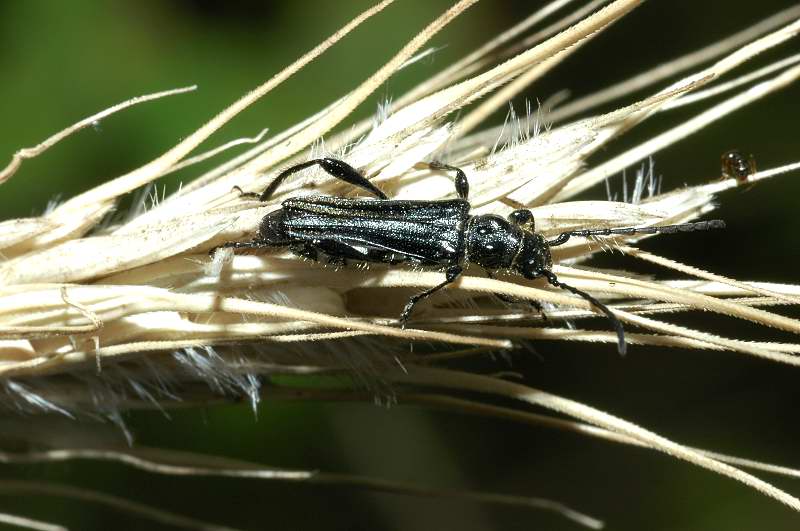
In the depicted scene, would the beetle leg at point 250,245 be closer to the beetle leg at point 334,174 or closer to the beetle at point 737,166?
the beetle leg at point 334,174

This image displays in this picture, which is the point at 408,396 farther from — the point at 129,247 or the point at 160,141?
the point at 160,141

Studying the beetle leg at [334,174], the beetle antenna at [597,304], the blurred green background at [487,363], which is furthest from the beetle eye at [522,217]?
the blurred green background at [487,363]

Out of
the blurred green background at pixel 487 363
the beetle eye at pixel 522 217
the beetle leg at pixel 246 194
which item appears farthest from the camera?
the blurred green background at pixel 487 363

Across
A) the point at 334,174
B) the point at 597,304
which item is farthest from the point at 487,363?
the point at 334,174

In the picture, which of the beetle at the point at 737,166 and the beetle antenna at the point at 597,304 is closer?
the beetle antenna at the point at 597,304

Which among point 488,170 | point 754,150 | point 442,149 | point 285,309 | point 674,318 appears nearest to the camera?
point 285,309

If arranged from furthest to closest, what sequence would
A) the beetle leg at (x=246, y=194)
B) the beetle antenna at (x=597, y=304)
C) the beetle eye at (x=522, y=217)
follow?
the beetle eye at (x=522, y=217) < the beetle leg at (x=246, y=194) < the beetle antenna at (x=597, y=304)

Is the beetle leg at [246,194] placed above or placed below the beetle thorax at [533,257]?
above

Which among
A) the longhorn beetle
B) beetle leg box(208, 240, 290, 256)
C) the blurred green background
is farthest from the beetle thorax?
the blurred green background

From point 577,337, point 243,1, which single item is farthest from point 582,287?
point 243,1
